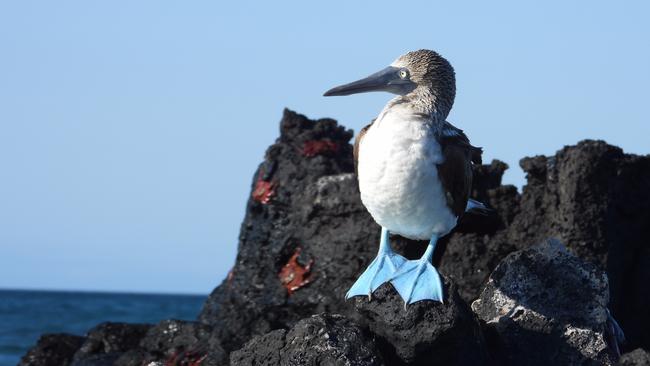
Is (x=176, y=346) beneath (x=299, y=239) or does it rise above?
beneath

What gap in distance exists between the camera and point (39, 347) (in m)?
11.1

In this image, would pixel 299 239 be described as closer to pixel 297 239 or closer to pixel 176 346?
pixel 297 239

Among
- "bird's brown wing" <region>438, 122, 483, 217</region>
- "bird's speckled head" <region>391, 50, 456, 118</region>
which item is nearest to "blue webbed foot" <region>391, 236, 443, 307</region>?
"bird's brown wing" <region>438, 122, 483, 217</region>

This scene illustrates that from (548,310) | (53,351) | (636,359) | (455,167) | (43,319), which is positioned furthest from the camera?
(43,319)

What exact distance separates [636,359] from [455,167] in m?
1.66

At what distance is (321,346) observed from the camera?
6.23 meters

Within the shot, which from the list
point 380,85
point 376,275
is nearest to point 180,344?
point 376,275

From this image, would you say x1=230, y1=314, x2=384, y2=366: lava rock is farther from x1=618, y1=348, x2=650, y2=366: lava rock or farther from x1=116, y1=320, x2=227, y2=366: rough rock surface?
x1=116, y1=320, x2=227, y2=366: rough rock surface

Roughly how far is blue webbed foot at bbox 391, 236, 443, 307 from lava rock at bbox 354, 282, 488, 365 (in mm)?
47

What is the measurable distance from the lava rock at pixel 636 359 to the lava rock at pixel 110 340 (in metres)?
5.19

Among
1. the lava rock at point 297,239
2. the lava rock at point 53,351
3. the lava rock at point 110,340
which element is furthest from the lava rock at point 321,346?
the lava rock at point 53,351

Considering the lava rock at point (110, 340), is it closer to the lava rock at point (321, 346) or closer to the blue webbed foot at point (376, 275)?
the lava rock at point (321, 346)

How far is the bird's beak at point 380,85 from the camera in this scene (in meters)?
6.64

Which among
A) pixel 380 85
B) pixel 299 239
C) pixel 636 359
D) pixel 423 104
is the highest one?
pixel 380 85
